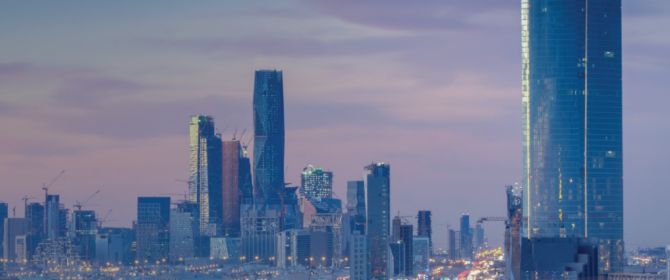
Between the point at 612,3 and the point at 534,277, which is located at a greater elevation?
the point at 612,3

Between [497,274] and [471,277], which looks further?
[471,277]

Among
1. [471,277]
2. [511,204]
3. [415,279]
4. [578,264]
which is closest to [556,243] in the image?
[578,264]

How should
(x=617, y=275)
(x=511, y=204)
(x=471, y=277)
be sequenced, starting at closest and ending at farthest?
(x=617, y=275)
(x=511, y=204)
(x=471, y=277)

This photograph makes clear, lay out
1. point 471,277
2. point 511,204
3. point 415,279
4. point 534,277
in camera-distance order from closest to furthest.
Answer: point 534,277 < point 511,204 < point 471,277 < point 415,279

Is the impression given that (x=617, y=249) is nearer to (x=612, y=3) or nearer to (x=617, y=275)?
(x=612, y=3)

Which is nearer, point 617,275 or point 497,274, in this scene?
point 617,275

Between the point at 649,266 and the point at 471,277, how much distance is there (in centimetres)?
1856

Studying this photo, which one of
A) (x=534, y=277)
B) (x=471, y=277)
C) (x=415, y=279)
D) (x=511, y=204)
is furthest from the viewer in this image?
(x=415, y=279)

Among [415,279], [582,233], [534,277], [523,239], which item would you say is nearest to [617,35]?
[582,233]

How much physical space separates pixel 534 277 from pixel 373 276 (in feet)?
222

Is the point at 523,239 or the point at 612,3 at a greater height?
the point at 612,3

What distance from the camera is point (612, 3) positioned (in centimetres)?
19950

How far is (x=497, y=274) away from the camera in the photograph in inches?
6580

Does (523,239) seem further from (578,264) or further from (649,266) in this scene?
(649,266)
